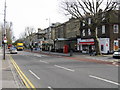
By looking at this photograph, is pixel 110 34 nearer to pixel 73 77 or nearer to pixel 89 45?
pixel 89 45

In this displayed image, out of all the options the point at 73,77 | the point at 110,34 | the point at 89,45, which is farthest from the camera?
the point at 89,45

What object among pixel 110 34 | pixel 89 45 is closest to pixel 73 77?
pixel 110 34

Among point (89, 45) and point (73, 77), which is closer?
point (73, 77)

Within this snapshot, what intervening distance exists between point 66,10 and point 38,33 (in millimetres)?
81710

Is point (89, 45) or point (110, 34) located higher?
point (110, 34)

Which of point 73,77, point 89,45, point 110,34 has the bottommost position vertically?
point 73,77

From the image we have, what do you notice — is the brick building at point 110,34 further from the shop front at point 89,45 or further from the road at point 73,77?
the road at point 73,77

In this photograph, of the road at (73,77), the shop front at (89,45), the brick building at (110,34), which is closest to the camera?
the road at (73,77)

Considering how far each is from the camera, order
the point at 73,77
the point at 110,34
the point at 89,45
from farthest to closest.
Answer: the point at 89,45 → the point at 110,34 → the point at 73,77

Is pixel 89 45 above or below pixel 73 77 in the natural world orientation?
above

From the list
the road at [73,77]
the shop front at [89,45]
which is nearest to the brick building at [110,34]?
the shop front at [89,45]

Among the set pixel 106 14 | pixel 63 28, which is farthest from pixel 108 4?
pixel 63 28

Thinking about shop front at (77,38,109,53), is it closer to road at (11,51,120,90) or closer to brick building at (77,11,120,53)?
brick building at (77,11,120,53)

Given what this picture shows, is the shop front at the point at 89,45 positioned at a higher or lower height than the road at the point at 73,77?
higher
